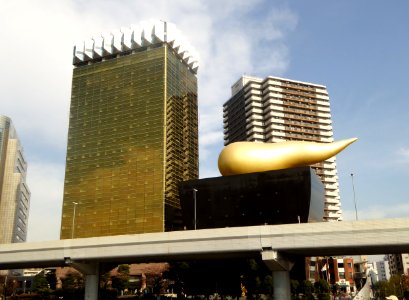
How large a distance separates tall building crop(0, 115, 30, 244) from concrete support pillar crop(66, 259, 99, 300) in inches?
5242

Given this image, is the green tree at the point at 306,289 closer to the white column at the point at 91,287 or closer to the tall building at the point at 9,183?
the white column at the point at 91,287

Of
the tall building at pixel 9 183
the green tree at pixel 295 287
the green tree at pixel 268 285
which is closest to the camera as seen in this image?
the green tree at pixel 268 285

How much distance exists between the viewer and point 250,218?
6612 centimetres

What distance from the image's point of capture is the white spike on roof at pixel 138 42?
118m

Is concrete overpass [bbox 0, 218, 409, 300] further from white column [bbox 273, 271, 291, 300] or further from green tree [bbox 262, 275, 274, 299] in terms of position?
green tree [bbox 262, 275, 274, 299]

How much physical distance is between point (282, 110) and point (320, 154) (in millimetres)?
101061

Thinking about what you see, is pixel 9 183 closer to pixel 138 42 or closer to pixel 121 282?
pixel 138 42

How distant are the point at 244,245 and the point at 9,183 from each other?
6322 inches

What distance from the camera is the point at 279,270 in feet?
148

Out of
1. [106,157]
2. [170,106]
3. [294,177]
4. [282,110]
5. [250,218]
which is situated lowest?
[250,218]

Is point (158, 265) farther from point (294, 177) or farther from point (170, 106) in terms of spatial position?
point (294, 177)

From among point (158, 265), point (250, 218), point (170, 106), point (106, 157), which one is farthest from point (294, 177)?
point (106, 157)

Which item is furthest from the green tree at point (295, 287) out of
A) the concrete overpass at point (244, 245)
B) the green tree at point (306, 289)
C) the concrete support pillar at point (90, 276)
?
the concrete support pillar at point (90, 276)

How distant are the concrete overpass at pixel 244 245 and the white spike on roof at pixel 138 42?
74.1 meters
